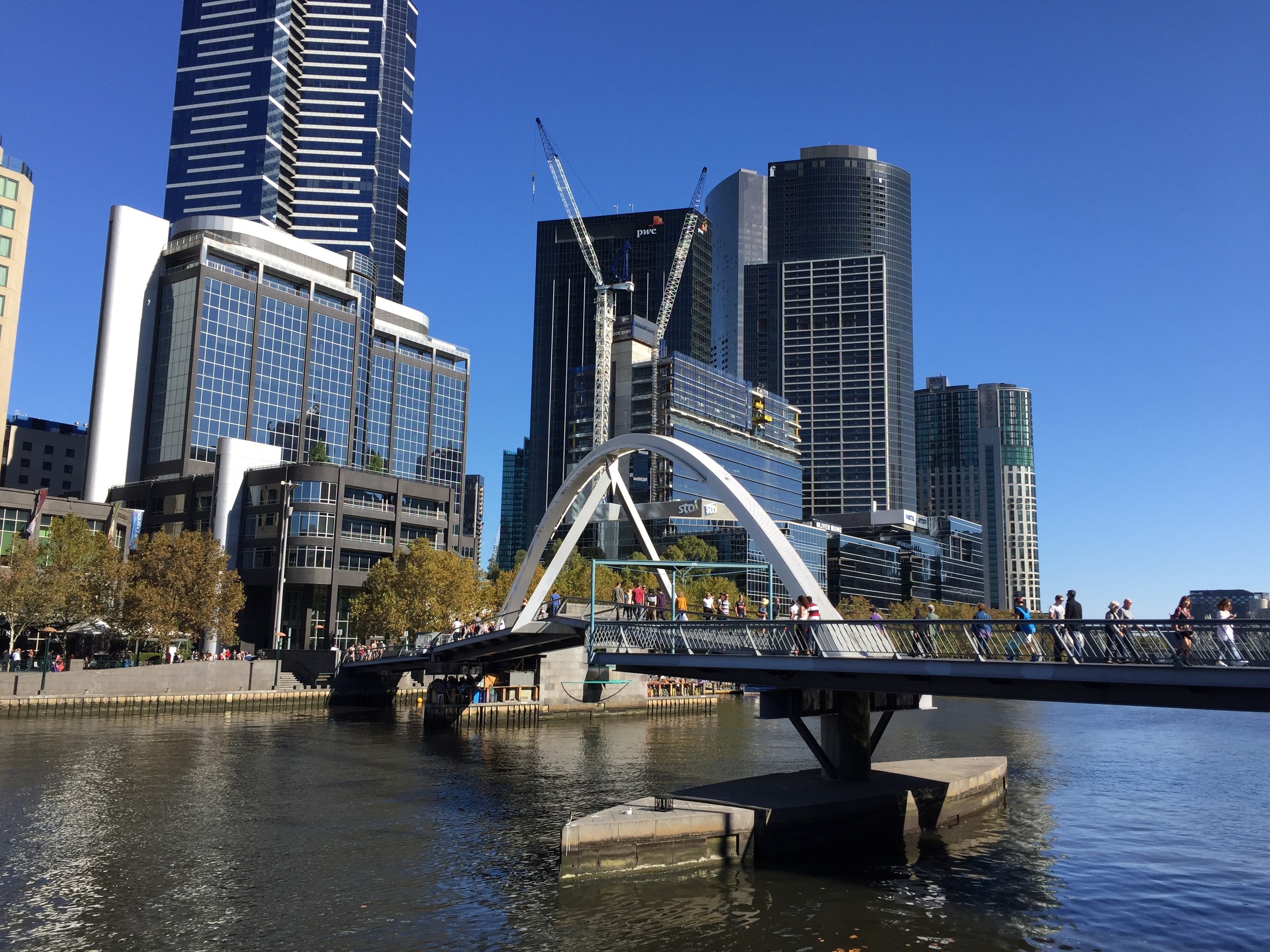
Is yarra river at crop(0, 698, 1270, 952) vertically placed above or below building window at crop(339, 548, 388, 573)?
A: below

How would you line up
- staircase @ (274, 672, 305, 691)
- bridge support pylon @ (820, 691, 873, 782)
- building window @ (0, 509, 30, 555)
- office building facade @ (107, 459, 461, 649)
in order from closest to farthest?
bridge support pylon @ (820, 691, 873, 782) → staircase @ (274, 672, 305, 691) → building window @ (0, 509, 30, 555) → office building facade @ (107, 459, 461, 649)

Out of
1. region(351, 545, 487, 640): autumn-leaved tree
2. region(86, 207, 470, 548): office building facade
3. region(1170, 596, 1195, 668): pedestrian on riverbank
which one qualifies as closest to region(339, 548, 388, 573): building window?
region(351, 545, 487, 640): autumn-leaved tree

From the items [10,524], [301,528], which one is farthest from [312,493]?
[10,524]

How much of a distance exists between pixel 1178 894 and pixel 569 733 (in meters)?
41.2

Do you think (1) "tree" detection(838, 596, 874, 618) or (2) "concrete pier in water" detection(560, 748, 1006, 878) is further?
(1) "tree" detection(838, 596, 874, 618)

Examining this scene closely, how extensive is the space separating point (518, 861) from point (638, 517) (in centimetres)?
3432

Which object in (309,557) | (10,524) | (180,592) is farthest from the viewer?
(309,557)

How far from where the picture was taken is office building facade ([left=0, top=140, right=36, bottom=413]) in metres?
85.3

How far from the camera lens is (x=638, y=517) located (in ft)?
203

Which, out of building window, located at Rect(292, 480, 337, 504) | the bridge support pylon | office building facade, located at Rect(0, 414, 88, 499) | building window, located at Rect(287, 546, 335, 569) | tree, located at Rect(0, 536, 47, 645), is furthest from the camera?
office building facade, located at Rect(0, 414, 88, 499)

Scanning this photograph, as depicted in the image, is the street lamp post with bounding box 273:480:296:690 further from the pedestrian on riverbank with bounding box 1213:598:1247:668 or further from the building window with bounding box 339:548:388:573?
the pedestrian on riverbank with bounding box 1213:598:1247:668

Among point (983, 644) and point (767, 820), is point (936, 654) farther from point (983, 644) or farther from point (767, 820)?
point (767, 820)

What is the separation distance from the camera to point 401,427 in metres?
163

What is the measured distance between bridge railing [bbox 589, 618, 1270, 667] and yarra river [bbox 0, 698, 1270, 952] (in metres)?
6.28
